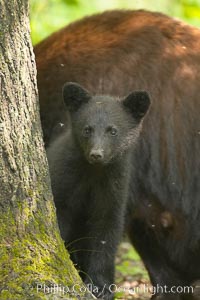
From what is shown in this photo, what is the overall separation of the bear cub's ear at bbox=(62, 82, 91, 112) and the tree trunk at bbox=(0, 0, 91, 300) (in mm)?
839

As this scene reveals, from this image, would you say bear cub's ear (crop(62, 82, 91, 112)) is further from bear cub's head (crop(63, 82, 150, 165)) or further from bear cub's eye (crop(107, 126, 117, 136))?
bear cub's eye (crop(107, 126, 117, 136))

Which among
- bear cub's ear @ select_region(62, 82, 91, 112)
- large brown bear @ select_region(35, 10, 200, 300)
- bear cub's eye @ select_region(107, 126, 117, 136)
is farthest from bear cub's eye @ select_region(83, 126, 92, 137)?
large brown bear @ select_region(35, 10, 200, 300)

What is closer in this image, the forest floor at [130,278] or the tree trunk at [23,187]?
the tree trunk at [23,187]

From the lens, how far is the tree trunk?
548cm

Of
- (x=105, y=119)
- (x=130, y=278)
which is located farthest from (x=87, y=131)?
(x=130, y=278)

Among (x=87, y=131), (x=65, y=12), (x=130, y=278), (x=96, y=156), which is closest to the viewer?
(x=96, y=156)

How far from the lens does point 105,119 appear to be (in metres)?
Result: 6.50

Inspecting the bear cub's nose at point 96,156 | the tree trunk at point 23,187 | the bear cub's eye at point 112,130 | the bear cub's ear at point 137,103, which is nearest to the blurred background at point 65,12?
the bear cub's ear at point 137,103

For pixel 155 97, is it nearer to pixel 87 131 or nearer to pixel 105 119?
pixel 105 119

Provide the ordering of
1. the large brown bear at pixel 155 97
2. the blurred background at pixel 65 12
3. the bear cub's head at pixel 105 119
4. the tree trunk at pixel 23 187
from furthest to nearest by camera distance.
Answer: the blurred background at pixel 65 12
the large brown bear at pixel 155 97
the bear cub's head at pixel 105 119
the tree trunk at pixel 23 187

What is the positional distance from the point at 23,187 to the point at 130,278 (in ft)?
13.9

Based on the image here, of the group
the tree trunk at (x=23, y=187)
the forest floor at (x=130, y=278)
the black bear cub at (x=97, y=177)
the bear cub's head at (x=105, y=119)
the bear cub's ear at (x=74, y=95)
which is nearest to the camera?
the tree trunk at (x=23, y=187)

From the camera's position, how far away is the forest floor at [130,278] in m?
8.56

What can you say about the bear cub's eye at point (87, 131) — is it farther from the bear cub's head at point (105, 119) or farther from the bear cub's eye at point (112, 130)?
the bear cub's eye at point (112, 130)
